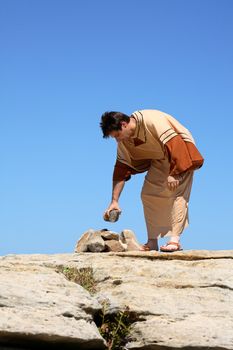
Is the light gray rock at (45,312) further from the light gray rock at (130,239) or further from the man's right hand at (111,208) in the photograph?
the light gray rock at (130,239)

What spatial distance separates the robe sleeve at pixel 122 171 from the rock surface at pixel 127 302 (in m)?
2.18

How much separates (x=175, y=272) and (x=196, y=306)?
837mm

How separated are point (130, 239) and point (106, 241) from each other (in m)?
0.70

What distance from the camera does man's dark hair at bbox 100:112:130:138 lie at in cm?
847

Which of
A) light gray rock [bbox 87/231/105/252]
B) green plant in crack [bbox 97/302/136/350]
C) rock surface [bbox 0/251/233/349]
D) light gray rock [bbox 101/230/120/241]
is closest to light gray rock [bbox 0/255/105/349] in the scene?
rock surface [bbox 0/251/233/349]

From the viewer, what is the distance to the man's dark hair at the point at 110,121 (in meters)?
8.47

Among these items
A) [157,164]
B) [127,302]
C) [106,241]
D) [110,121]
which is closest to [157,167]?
[157,164]

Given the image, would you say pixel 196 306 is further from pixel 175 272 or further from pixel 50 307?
pixel 50 307

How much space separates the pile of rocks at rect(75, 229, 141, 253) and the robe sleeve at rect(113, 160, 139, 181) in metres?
0.72

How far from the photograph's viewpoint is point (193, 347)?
16.9ft

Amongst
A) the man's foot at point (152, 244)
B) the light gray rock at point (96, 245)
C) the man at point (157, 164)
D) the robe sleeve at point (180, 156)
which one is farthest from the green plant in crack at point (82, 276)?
the man's foot at point (152, 244)

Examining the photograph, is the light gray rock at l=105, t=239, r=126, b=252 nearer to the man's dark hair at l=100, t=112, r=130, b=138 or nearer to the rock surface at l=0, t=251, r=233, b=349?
the rock surface at l=0, t=251, r=233, b=349

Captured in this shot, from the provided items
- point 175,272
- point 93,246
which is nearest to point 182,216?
point 93,246

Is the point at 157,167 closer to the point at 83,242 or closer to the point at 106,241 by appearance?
the point at 106,241
